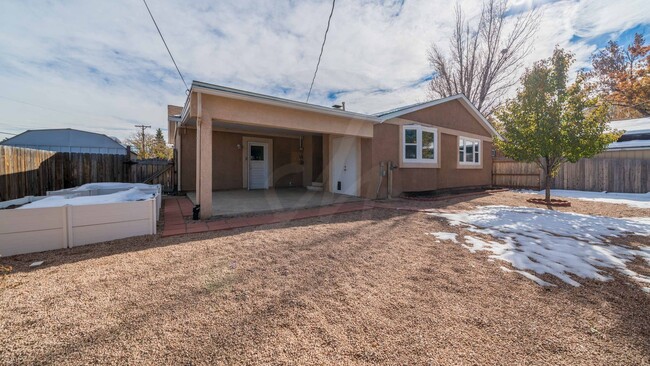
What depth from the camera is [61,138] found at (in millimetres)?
24938

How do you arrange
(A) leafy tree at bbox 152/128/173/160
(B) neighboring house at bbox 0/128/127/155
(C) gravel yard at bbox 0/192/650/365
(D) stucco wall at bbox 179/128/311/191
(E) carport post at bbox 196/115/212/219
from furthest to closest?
1. (A) leafy tree at bbox 152/128/173/160
2. (B) neighboring house at bbox 0/128/127/155
3. (D) stucco wall at bbox 179/128/311/191
4. (E) carport post at bbox 196/115/212/219
5. (C) gravel yard at bbox 0/192/650/365

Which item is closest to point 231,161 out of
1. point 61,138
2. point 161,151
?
point 161,151

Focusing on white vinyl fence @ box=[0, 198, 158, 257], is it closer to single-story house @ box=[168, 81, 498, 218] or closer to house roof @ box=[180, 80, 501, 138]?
single-story house @ box=[168, 81, 498, 218]

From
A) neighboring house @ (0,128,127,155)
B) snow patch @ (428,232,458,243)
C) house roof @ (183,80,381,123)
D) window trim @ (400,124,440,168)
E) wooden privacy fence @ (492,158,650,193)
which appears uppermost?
neighboring house @ (0,128,127,155)

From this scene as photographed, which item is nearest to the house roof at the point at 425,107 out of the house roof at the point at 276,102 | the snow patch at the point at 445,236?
the house roof at the point at 276,102

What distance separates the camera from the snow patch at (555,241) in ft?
9.84

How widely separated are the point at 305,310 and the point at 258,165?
29.7 feet

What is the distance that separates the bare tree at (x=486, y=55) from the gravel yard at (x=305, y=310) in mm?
17435

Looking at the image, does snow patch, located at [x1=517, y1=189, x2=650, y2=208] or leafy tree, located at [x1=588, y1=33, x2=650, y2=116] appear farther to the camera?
leafy tree, located at [x1=588, y1=33, x2=650, y2=116]

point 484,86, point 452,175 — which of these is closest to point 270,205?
point 452,175

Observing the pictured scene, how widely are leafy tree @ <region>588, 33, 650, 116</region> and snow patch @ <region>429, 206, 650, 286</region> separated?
1392 cm

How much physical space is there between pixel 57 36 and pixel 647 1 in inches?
676

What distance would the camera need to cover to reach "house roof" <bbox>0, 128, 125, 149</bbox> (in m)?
24.2

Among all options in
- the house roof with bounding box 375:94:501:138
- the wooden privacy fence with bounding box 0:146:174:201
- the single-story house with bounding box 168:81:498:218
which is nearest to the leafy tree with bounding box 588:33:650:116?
the house roof with bounding box 375:94:501:138
